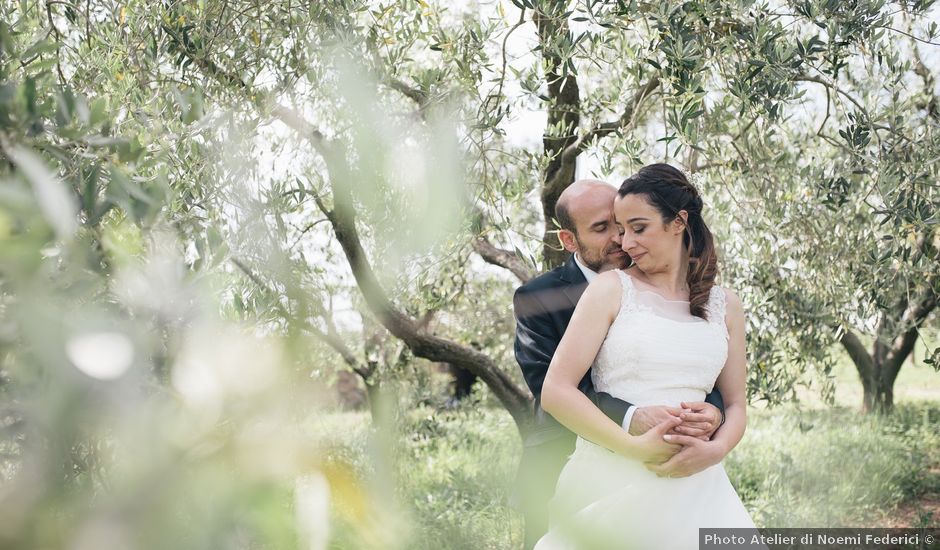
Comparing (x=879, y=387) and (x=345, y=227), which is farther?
(x=879, y=387)

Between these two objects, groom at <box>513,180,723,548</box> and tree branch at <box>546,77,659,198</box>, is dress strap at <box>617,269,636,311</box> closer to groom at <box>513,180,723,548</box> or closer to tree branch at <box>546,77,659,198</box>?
groom at <box>513,180,723,548</box>

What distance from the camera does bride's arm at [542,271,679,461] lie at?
249cm

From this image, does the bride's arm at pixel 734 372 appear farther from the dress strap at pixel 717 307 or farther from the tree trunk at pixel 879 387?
the tree trunk at pixel 879 387

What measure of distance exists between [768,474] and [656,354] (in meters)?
5.19

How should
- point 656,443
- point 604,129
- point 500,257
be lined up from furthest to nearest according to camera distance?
point 500,257 → point 604,129 → point 656,443

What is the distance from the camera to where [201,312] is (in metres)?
0.49

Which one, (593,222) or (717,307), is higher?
(593,222)

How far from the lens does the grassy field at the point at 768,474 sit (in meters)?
5.90

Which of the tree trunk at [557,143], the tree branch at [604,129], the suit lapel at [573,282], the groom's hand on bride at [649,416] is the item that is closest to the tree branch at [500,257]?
the tree trunk at [557,143]

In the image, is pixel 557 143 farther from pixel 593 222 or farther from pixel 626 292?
pixel 626 292

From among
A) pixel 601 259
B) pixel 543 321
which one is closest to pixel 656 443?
pixel 543 321

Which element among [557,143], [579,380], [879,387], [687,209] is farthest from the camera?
[879,387]

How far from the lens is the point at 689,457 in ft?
8.18

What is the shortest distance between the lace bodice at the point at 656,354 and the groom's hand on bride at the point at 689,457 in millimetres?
160
